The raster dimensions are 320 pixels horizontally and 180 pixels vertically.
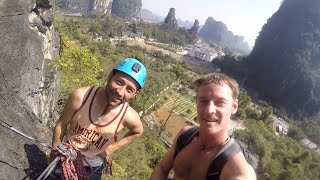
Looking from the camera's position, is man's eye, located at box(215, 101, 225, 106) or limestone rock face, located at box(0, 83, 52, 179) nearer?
man's eye, located at box(215, 101, 225, 106)

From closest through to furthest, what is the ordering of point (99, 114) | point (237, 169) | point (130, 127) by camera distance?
point (237, 169) → point (99, 114) → point (130, 127)

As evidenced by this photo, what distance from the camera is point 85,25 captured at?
8412 cm

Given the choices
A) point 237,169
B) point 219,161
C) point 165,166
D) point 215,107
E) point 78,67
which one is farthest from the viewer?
point 78,67

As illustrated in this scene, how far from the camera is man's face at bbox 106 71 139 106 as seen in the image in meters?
3.20

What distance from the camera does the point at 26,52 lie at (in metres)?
8.71

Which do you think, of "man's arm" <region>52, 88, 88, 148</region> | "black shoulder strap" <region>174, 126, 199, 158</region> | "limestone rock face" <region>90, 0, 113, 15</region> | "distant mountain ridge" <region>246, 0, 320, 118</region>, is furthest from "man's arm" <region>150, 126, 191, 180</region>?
"limestone rock face" <region>90, 0, 113, 15</region>

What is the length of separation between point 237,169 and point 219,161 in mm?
182

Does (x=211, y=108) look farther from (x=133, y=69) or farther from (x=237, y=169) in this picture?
(x=133, y=69)

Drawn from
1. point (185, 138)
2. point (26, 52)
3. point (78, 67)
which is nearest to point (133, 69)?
point (185, 138)

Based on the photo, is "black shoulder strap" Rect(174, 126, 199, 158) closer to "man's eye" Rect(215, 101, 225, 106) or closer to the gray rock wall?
"man's eye" Rect(215, 101, 225, 106)

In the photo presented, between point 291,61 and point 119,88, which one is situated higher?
point 119,88

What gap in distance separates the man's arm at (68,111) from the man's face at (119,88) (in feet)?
1.02

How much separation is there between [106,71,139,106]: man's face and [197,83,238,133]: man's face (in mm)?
1043

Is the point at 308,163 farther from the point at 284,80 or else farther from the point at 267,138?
the point at 284,80
